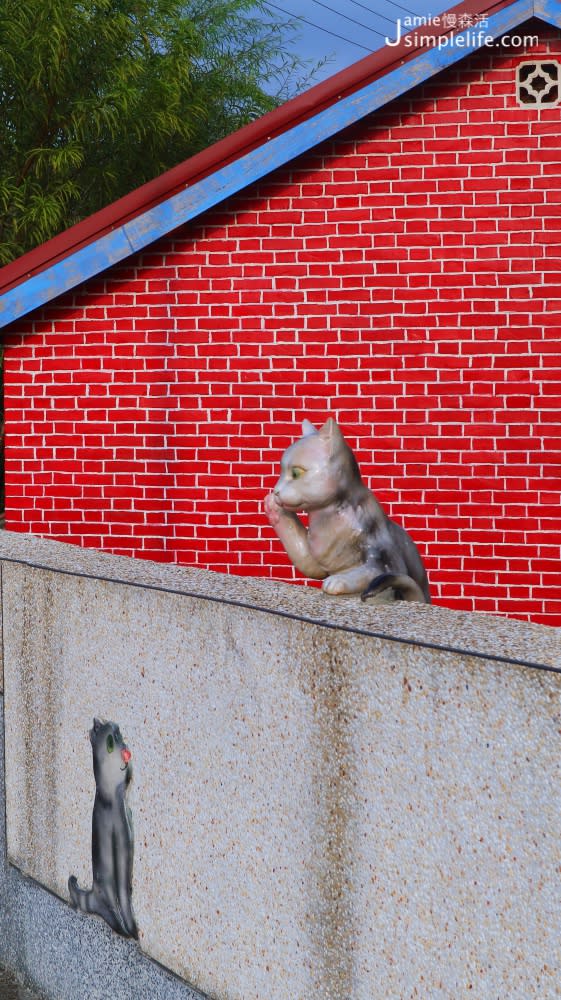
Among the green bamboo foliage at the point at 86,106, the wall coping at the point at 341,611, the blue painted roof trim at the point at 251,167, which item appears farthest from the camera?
the green bamboo foliage at the point at 86,106

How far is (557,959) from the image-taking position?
1949 mm

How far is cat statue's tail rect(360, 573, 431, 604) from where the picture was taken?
10.7 feet

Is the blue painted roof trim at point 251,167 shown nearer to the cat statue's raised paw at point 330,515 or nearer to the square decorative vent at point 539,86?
the square decorative vent at point 539,86

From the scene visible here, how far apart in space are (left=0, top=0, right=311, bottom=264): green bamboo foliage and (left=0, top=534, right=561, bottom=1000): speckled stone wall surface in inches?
429

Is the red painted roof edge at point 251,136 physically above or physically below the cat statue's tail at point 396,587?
above

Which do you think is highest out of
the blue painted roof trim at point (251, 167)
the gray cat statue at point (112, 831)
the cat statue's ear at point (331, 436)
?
the blue painted roof trim at point (251, 167)

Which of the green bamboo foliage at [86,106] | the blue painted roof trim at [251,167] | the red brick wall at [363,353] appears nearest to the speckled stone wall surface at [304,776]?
the red brick wall at [363,353]

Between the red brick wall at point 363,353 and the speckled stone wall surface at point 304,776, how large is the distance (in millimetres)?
3372

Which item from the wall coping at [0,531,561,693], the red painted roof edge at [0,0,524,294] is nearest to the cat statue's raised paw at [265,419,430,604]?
the wall coping at [0,531,561,693]

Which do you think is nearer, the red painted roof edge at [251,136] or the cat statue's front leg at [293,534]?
the cat statue's front leg at [293,534]

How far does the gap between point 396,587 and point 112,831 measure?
0.98 meters

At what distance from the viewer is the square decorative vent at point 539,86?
668 cm

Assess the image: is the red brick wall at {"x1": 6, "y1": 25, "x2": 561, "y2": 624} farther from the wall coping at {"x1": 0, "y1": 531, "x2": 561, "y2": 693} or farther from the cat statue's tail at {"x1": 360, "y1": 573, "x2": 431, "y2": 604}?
the cat statue's tail at {"x1": 360, "y1": 573, "x2": 431, "y2": 604}

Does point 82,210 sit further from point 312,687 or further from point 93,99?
point 312,687
